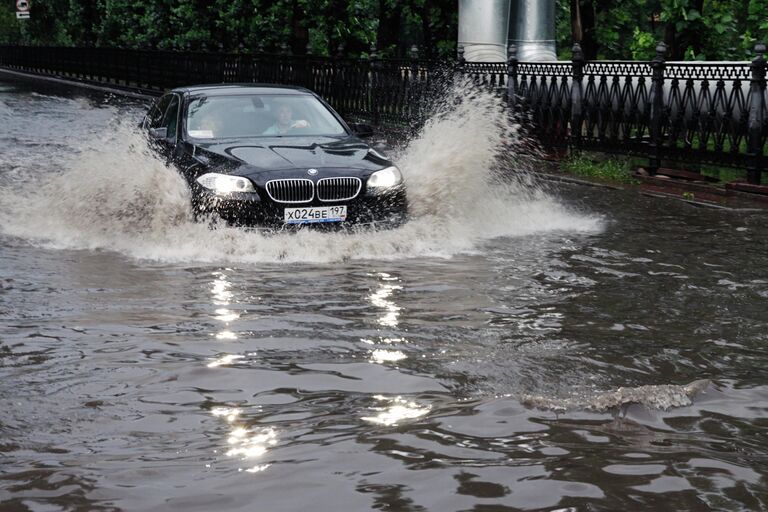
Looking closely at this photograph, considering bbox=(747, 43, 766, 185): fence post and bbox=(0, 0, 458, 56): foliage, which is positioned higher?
bbox=(0, 0, 458, 56): foliage

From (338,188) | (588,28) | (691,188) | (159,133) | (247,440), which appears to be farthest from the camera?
(588,28)

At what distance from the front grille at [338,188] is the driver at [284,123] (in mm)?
1524

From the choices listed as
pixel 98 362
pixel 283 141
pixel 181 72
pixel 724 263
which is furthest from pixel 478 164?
pixel 181 72

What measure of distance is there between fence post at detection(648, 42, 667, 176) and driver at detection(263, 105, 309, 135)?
672 centimetres

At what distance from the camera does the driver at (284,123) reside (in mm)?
11680

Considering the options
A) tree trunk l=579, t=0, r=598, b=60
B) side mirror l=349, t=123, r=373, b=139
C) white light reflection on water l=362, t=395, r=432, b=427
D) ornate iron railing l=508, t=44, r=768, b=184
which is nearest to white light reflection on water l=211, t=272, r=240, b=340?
white light reflection on water l=362, t=395, r=432, b=427

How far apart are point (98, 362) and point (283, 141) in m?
5.26

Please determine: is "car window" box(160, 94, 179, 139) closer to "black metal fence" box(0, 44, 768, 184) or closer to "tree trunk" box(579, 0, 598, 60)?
"black metal fence" box(0, 44, 768, 184)

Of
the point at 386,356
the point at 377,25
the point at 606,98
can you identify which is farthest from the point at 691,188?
the point at 377,25

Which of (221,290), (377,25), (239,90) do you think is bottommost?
(221,290)

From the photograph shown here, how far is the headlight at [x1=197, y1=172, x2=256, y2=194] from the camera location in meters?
10.2

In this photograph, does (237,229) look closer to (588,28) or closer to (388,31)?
(588,28)

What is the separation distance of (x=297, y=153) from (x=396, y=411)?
5.68 metres

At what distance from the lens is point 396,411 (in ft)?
17.9
